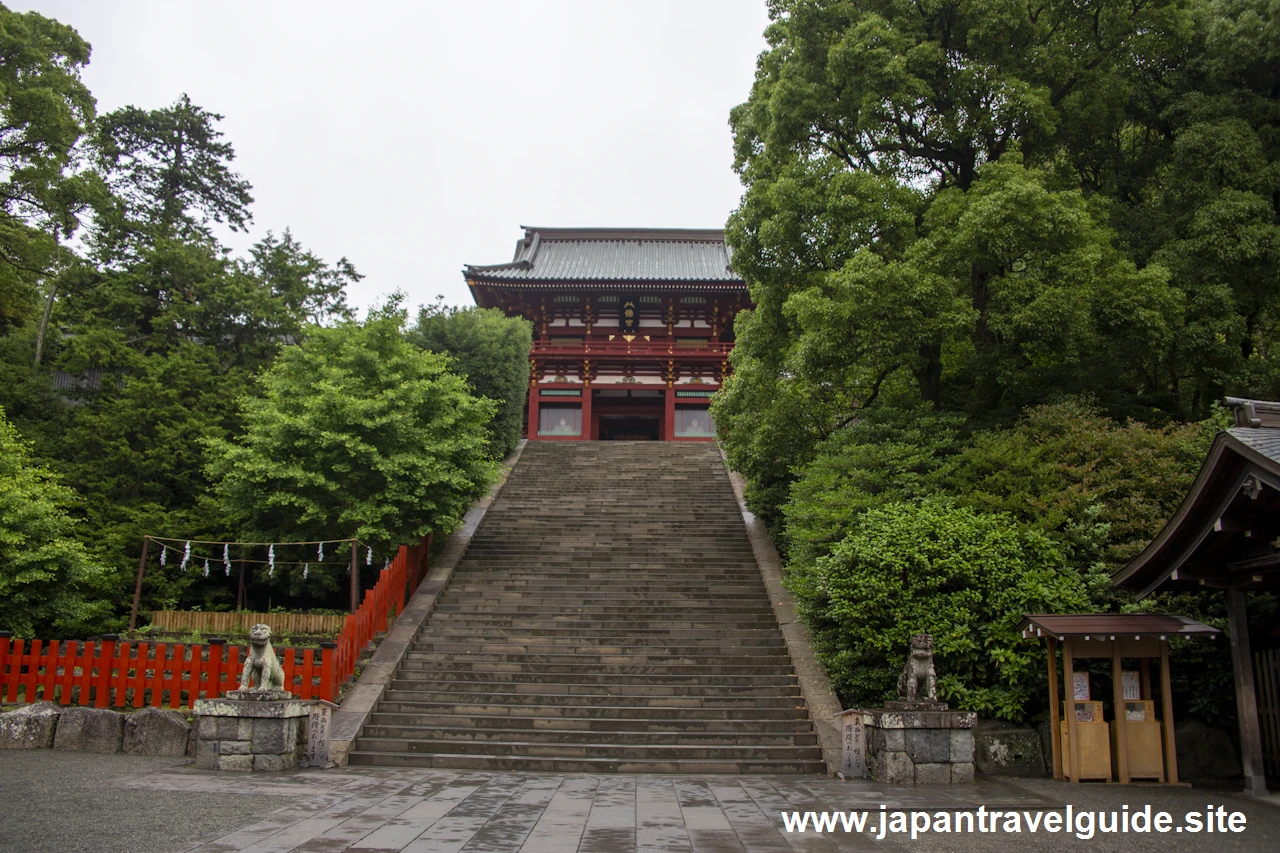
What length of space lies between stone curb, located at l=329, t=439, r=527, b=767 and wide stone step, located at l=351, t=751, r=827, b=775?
0.30m

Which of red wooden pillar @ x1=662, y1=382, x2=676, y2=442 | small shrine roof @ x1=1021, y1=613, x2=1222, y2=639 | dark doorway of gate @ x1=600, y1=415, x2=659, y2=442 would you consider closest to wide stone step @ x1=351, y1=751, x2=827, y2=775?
small shrine roof @ x1=1021, y1=613, x2=1222, y2=639

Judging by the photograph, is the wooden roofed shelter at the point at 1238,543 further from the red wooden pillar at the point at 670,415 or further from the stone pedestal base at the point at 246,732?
the red wooden pillar at the point at 670,415

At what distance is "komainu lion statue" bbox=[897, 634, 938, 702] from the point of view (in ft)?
27.3

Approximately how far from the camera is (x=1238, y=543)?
7.52 metres

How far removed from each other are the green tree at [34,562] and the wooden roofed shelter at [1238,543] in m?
13.6

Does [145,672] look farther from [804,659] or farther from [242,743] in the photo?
[804,659]

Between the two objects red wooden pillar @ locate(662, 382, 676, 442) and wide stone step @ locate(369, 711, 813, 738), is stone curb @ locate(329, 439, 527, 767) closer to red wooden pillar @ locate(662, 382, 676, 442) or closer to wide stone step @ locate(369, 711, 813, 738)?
wide stone step @ locate(369, 711, 813, 738)

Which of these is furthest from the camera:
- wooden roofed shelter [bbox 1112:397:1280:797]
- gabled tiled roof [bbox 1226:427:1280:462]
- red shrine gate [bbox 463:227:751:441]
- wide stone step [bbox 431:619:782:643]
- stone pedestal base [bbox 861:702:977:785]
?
red shrine gate [bbox 463:227:751:441]

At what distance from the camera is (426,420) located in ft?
46.6

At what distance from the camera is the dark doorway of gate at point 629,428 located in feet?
97.3

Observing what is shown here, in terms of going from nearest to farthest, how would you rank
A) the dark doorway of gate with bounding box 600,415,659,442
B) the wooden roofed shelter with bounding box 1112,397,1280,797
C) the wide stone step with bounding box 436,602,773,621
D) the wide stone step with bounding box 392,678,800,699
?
the wooden roofed shelter with bounding box 1112,397,1280,797 → the wide stone step with bounding box 392,678,800,699 → the wide stone step with bounding box 436,602,773,621 → the dark doorway of gate with bounding box 600,415,659,442

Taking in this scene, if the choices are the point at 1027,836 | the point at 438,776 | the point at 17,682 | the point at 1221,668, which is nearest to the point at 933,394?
the point at 1221,668

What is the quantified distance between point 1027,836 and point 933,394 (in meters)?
7.88

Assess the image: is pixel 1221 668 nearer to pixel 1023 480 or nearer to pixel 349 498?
pixel 1023 480
